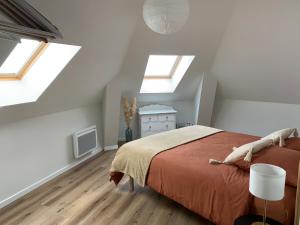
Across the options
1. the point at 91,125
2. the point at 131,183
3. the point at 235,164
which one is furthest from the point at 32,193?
the point at 235,164

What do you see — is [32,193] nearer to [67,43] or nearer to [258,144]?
[67,43]

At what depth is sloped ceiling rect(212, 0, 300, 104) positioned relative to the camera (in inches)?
121

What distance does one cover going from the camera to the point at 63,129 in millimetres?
3502

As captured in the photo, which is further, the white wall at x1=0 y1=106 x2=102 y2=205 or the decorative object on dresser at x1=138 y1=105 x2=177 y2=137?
the decorative object on dresser at x1=138 y1=105 x2=177 y2=137

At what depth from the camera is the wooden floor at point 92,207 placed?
237cm

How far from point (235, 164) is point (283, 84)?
2515 millimetres

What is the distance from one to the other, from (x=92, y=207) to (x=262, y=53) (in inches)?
129

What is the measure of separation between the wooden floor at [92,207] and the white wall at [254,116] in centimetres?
281

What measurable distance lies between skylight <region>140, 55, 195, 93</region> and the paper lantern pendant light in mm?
2383

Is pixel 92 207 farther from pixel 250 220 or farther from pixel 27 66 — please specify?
pixel 27 66

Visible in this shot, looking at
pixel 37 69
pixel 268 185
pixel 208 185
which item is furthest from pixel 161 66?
pixel 268 185

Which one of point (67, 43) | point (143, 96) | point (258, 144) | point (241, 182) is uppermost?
point (67, 43)

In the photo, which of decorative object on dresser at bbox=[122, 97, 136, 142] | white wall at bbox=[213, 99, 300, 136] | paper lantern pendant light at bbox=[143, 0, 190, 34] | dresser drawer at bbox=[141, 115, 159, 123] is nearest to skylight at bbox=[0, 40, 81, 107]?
paper lantern pendant light at bbox=[143, 0, 190, 34]

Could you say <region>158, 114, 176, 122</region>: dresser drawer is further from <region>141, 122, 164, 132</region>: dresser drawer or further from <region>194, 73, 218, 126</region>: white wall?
<region>194, 73, 218, 126</region>: white wall
